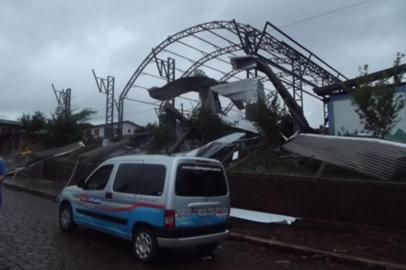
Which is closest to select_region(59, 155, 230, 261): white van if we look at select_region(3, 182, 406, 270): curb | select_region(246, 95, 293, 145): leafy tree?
select_region(3, 182, 406, 270): curb

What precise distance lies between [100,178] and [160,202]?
229 centimetres

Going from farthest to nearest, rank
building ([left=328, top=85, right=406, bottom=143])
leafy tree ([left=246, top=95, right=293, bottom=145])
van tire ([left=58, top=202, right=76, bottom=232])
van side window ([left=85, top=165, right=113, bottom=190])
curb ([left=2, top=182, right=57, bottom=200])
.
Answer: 1. building ([left=328, top=85, right=406, bottom=143])
2. curb ([left=2, top=182, right=57, bottom=200])
3. leafy tree ([left=246, top=95, right=293, bottom=145])
4. van tire ([left=58, top=202, right=76, bottom=232])
5. van side window ([left=85, top=165, right=113, bottom=190])

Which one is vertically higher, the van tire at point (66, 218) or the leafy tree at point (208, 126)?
the leafy tree at point (208, 126)

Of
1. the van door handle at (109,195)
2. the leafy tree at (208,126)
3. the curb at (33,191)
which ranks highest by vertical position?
the leafy tree at (208,126)

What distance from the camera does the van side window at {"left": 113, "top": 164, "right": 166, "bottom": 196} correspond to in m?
6.54

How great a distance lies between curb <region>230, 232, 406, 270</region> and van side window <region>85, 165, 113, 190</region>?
3.25 m

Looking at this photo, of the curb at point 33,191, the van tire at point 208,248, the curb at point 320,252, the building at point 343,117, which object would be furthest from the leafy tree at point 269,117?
the curb at point 33,191

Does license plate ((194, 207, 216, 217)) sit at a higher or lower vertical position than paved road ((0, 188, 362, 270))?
higher

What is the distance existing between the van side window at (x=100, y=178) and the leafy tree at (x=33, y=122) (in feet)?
105

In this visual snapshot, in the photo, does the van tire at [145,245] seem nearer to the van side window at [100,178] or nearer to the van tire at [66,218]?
the van side window at [100,178]

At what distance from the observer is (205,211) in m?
6.71

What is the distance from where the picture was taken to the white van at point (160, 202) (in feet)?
20.5

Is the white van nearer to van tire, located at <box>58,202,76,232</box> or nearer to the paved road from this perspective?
the paved road

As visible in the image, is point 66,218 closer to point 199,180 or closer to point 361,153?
point 199,180
